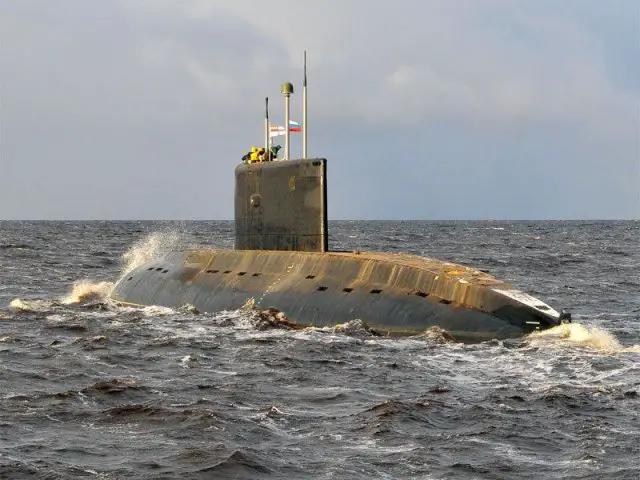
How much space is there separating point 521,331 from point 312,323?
5393 millimetres

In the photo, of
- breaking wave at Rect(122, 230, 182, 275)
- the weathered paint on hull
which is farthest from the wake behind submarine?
breaking wave at Rect(122, 230, 182, 275)

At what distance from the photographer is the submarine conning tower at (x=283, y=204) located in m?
25.9

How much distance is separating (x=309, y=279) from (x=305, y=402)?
10.5 meters

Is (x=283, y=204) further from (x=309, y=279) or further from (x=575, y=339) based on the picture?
(x=575, y=339)

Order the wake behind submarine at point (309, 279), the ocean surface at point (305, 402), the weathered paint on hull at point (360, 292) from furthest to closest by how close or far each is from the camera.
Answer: the wake behind submarine at point (309, 279)
the weathered paint on hull at point (360, 292)
the ocean surface at point (305, 402)

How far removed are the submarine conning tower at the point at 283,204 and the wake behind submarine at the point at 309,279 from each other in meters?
0.03

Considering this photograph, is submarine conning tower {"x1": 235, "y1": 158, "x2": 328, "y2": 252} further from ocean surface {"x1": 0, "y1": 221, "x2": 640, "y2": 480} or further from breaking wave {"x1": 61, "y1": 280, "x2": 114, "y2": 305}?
breaking wave {"x1": 61, "y1": 280, "x2": 114, "y2": 305}

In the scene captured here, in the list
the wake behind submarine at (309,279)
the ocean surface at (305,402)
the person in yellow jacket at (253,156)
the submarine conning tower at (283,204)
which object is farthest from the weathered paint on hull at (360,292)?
the person in yellow jacket at (253,156)

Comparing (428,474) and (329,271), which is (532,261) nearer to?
(329,271)

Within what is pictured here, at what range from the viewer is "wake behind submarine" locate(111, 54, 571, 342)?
2105 cm

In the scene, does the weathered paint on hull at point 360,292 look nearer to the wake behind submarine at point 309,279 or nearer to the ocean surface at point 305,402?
the wake behind submarine at point 309,279

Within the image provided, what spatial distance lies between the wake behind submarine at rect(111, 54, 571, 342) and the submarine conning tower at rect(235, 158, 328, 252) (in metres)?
0.03

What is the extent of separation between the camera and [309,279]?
81.9 ft

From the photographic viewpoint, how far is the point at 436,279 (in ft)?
73.1
